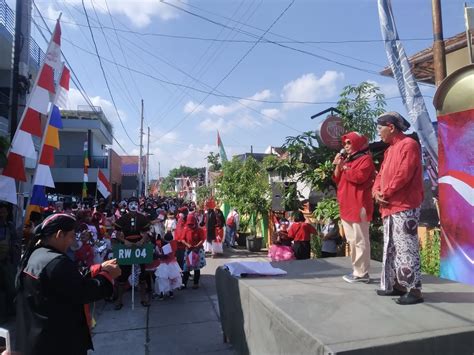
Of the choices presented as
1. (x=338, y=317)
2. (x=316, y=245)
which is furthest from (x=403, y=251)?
(x=316, y=245)

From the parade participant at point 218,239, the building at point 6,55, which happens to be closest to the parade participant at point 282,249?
the parade participant at point 218,239

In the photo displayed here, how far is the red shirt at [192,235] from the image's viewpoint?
25.7 feet

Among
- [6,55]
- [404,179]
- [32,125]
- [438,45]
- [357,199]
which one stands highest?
[6,55]

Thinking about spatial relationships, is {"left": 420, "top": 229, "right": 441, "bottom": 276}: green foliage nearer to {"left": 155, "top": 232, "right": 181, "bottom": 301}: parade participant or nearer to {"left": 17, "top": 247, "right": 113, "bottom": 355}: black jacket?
{"left": 155, "top": 232, "right": 181, "bottom": 301}: parade participant

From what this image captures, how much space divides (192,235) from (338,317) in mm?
5347

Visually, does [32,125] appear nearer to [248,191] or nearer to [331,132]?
[331,132]

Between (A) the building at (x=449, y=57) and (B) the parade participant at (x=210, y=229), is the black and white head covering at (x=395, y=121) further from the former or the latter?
(B) the parade participant at (x=210, y=229)

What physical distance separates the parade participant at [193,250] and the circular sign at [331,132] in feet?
10.0

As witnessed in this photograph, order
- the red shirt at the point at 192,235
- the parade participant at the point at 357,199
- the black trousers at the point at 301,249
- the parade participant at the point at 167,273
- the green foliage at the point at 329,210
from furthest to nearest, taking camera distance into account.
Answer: the black trousers at the point at 301,249, the red shirt at the point at 192,235, the green foliage at the point at 329,210, the parade participant at the point at 167,273, the parade participant at the point at 357,199

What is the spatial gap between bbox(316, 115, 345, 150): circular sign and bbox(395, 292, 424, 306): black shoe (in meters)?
4.38

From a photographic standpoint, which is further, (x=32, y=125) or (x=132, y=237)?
(x=132, y=237)

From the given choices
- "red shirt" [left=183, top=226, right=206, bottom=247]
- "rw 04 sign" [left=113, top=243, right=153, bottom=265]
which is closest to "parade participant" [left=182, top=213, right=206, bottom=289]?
"red shirt" [left=183, top=226, right=206, bottom=247]

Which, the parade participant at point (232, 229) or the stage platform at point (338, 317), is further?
the parade participant at point (232, 229)

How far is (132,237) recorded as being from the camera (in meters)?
6.56
